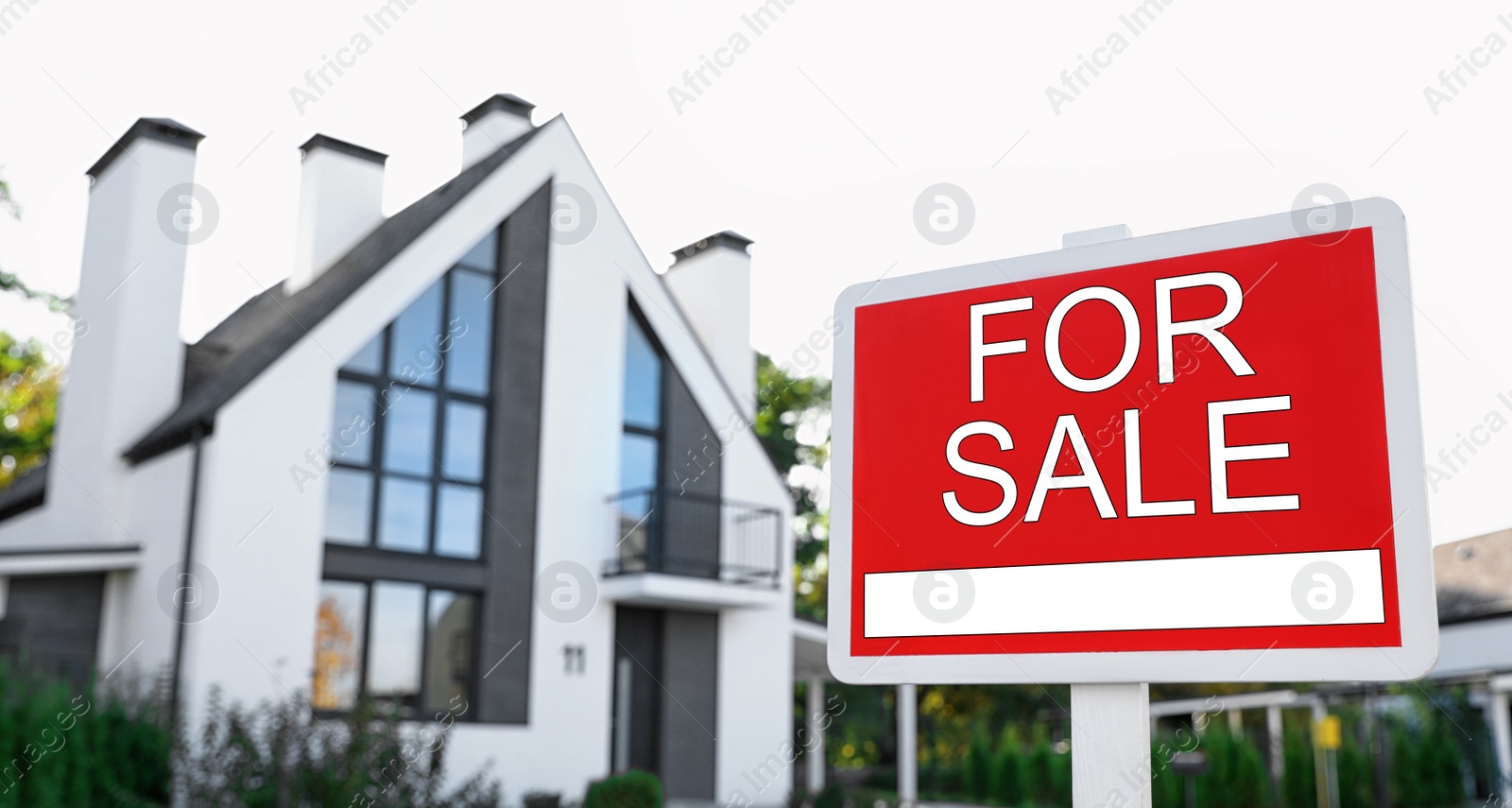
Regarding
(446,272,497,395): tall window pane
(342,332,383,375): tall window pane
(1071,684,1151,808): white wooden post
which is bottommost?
(1071,684,1151,808): white wooden post

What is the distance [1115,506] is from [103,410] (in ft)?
53.6

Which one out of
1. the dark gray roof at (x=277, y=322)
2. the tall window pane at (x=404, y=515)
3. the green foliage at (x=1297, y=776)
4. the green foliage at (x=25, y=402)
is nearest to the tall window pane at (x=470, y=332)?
the dark gray roof at (x=277, y=322)

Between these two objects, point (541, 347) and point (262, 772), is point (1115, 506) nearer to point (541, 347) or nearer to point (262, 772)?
point (262, 772)

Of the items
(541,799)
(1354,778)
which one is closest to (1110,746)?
(541,799)

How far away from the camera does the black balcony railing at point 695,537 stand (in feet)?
56.4

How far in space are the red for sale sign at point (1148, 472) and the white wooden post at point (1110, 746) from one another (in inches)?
1.9

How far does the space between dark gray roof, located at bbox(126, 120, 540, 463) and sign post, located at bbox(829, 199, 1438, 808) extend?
13.3m

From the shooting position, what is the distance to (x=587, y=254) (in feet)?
59.1

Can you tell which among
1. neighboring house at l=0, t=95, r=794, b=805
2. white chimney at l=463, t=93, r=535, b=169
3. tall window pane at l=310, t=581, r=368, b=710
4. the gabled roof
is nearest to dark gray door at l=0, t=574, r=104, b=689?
neighboring house at l=0, t=95, r=794, b=805

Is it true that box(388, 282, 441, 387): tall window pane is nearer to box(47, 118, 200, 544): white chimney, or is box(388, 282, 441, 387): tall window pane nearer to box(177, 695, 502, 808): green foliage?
box(47, 118, 200, 544): white chimney

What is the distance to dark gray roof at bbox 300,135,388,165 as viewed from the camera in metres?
18.4

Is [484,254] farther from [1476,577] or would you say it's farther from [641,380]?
[1476,577]

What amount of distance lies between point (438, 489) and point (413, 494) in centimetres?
36

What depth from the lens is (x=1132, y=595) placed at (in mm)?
1915
